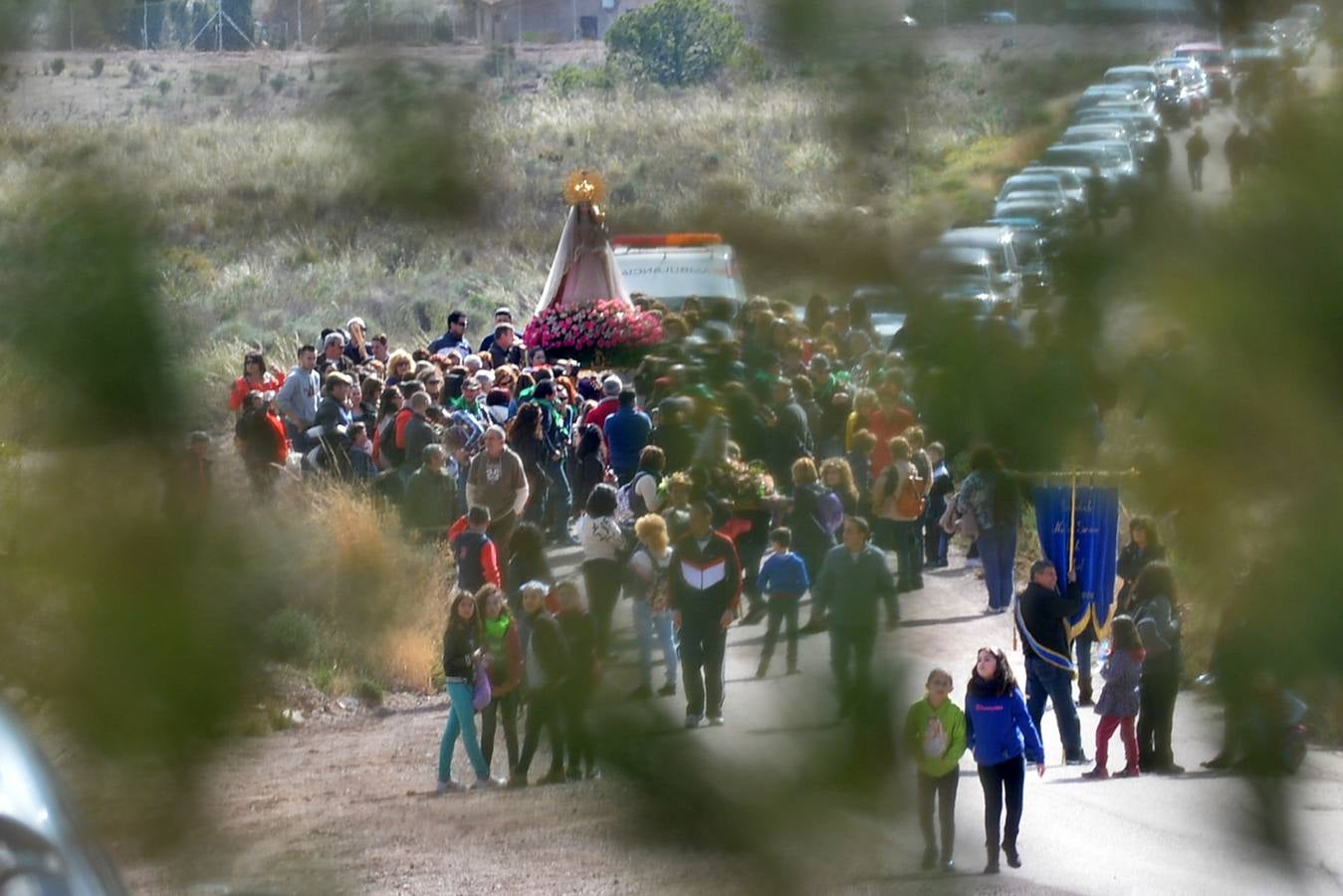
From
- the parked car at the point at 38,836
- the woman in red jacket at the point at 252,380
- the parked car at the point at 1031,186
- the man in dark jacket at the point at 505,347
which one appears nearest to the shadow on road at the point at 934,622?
the parked car at the point at 1031,186

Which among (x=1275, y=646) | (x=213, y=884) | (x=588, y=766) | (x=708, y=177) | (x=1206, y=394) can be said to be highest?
(x=708, y=177)

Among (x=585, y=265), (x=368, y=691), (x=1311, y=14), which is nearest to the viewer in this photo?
(x=1311, y=14)

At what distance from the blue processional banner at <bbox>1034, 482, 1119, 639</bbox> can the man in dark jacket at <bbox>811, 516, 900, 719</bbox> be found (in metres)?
0.14

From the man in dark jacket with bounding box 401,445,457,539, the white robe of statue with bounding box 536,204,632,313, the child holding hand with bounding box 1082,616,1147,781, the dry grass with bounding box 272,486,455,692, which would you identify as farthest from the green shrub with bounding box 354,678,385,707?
the child holding hand with bounding box 1082,616,1147,781

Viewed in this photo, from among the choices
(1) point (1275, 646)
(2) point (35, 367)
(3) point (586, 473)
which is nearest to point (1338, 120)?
(1) point (1275, 646)

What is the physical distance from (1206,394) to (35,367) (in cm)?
88

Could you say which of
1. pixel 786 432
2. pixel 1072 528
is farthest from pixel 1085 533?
pixel 786 432

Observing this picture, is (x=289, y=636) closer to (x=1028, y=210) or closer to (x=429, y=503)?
(x=429, y=503)

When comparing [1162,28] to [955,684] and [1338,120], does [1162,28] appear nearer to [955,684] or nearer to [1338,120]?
[1338,120]

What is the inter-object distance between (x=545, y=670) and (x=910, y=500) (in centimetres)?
42

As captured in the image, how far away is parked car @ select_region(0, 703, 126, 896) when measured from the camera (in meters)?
1.42

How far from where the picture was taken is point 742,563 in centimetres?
127

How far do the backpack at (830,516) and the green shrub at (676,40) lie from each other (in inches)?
13.3

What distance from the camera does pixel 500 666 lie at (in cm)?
143
